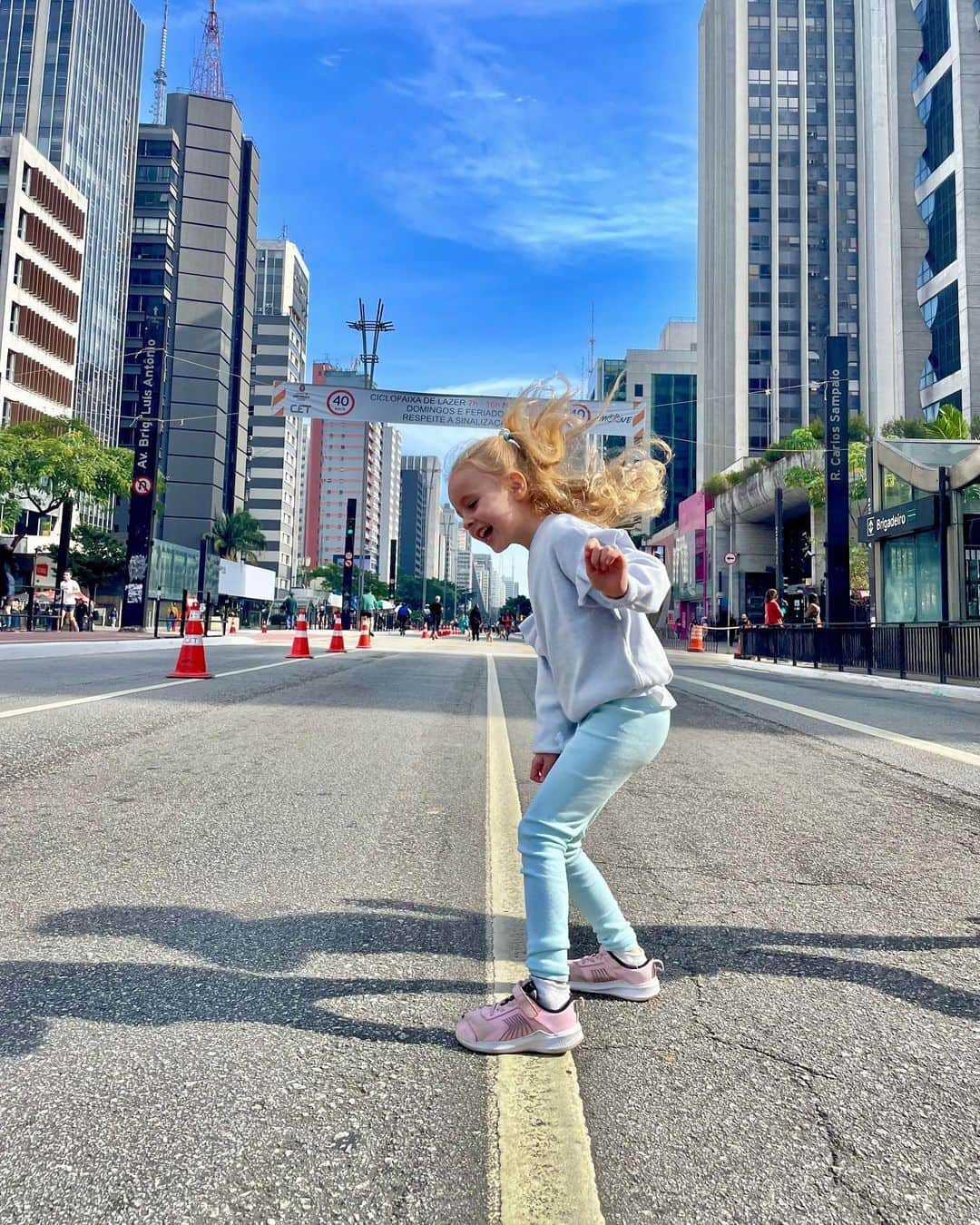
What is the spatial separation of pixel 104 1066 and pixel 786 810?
3794mm

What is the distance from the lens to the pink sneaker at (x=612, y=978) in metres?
2.41

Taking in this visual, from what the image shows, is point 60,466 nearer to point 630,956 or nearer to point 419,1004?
point 419,1004

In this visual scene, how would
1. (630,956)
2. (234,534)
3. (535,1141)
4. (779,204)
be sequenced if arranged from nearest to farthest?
(535,1141), (630,956), (779,204), (234,534)

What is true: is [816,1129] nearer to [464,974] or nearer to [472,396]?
[464,974]

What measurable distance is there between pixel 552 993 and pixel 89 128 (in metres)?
122

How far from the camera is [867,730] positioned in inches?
341

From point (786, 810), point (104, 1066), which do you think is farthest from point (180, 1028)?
point (786, 810)

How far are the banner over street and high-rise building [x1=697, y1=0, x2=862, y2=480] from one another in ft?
200

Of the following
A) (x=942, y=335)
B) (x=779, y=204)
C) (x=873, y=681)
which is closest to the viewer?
(x=873, y=681)

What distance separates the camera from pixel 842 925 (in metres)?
3.04

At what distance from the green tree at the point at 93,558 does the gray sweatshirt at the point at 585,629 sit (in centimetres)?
6095

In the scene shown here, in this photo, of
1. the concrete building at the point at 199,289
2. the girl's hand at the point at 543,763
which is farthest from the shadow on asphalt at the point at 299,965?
the concrete building at the point at 199,289

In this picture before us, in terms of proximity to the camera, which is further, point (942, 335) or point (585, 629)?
point (942, 335)

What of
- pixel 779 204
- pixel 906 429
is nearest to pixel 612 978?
pixel 906 429
